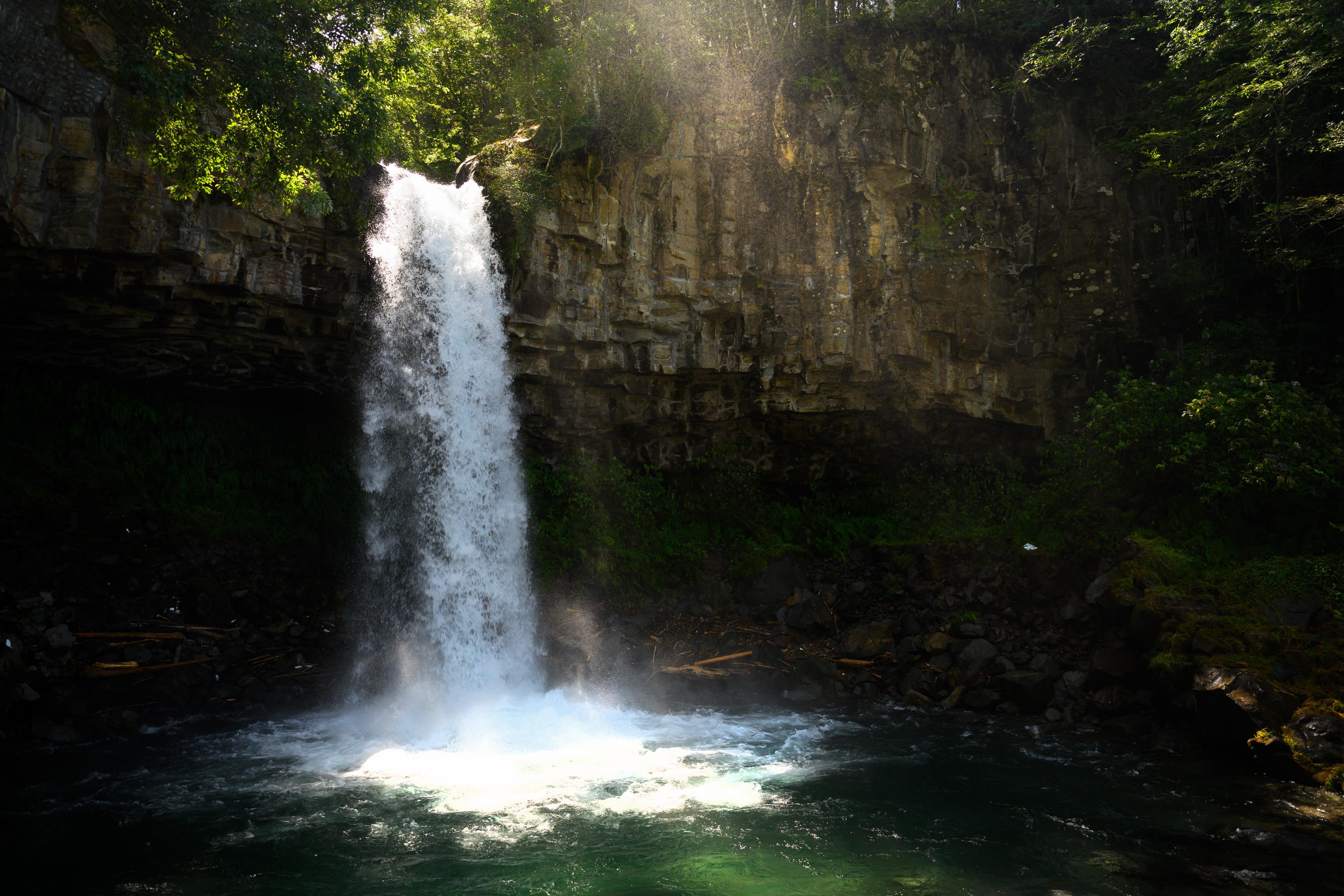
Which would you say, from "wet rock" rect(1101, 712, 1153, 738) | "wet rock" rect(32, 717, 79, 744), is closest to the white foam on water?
"wet rock" rect(32, 717, 79, 744)

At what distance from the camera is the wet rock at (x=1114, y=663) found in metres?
11.8

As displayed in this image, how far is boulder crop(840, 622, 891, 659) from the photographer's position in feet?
46.2

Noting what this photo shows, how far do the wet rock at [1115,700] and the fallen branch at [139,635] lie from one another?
14707 millimetres

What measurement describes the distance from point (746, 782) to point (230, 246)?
10.9 meters

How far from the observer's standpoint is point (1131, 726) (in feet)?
35.9

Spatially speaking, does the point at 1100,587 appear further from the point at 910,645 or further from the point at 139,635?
the point at 139,635

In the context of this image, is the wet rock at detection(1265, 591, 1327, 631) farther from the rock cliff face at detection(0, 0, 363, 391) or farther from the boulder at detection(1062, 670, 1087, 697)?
the rock cliff face at detection(0, 0, 363, 391)

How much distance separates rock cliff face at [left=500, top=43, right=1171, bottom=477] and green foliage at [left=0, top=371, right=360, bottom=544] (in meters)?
Answer: 4.91

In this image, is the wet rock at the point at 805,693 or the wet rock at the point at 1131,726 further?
the wet rock at the point at 805,693

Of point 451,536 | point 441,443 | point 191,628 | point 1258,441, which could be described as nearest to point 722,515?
point 451,536

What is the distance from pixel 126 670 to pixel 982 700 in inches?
530

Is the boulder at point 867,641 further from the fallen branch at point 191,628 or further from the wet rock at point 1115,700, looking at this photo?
the fallen branch at point 191,628

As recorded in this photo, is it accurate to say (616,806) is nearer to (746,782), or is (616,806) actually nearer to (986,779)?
(746,782)

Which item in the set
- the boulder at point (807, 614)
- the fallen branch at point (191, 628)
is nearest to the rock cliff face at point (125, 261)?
the fallen branch at point (191, 628)
